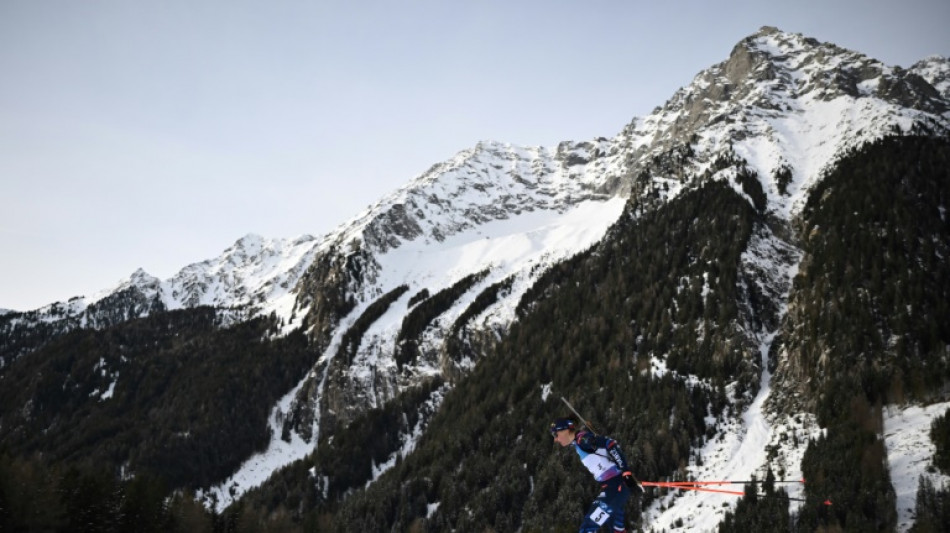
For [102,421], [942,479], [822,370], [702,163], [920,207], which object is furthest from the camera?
[102,421]

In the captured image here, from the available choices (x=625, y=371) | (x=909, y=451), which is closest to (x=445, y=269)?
(x=625, y=371)

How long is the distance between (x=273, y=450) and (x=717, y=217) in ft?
418

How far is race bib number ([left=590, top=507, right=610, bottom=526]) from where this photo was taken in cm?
1362

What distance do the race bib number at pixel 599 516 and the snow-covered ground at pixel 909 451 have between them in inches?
1567

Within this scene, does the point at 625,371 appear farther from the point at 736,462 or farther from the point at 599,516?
the point at 599,516

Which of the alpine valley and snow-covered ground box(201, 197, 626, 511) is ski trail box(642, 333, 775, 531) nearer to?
the alpine valley

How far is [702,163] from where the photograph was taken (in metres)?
122

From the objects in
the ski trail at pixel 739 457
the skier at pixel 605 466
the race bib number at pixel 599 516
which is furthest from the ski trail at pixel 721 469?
the race bib number at pixel 599 516

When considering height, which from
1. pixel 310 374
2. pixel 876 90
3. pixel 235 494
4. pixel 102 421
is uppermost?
pixel 876 90

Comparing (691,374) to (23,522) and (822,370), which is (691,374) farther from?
(23,522)

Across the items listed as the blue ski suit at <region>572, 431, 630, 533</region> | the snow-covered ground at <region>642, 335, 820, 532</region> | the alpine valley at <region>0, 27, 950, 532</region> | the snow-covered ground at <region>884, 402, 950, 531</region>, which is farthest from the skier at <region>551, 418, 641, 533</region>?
the snow-covered ground at <region>642, 335, 820, 532</region>

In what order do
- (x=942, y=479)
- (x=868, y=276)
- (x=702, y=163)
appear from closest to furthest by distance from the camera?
(x=942, y=479) → (x=868, y=276) → (x=702, y=163)

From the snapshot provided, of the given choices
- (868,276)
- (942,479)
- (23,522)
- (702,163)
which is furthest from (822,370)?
(23,522)

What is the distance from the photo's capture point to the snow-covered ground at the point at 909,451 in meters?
40.4
